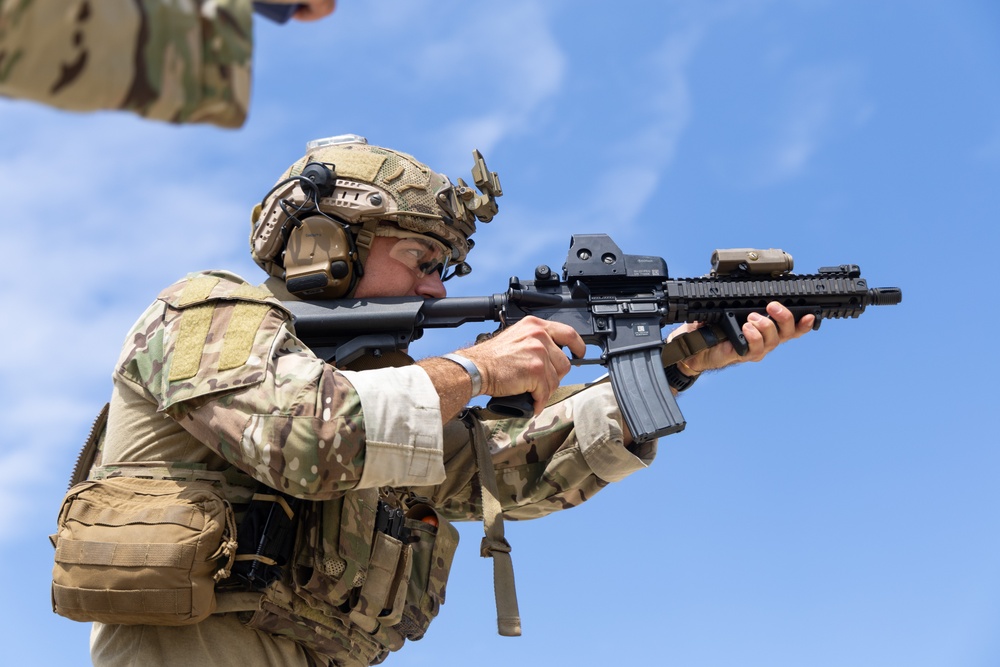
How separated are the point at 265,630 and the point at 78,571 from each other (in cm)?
91

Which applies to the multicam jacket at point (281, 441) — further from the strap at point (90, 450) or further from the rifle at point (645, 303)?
the rifle at point (645, 303)

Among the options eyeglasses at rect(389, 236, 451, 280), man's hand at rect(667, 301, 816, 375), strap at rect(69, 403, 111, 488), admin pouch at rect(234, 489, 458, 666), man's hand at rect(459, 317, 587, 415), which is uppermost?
eyeglasses at rect(389, 236, 451, 280)

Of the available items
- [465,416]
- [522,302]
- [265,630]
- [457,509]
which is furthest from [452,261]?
[265,630]

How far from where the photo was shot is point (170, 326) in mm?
5344

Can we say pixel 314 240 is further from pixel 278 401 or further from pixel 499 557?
pixel 499 557

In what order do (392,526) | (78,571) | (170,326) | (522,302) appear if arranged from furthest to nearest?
(522,302) → (392,526) → (170,326) → (78,571)

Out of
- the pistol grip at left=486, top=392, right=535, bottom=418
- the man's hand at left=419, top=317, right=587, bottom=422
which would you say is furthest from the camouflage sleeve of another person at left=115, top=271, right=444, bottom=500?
the pistol grip at left=486, top=392, right=535, bottom=418

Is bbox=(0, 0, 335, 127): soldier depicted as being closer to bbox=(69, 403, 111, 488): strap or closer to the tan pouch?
the tan pouch

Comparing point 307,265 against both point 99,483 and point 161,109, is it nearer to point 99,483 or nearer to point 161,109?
point 99,483

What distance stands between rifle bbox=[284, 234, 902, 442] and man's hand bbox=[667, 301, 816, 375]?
2.5 inches

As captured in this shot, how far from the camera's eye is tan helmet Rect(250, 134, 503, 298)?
6.47 metres

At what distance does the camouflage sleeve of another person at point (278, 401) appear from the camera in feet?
16.1

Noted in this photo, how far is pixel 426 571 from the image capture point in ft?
20.7

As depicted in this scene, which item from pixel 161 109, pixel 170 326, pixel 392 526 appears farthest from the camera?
pixel 392 526
